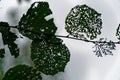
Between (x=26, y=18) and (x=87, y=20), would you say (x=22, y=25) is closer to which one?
(x=26, y=18)

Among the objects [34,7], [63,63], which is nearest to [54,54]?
[63,63]

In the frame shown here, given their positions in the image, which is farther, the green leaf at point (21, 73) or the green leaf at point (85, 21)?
the green leaf at point (85, 21)

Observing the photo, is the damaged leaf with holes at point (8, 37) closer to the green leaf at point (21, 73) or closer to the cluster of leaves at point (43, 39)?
the cluster of leaves at point (43, 39)

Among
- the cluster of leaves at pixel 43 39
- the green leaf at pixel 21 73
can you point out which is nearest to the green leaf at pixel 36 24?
the cluster of leaves at pixel 43 39

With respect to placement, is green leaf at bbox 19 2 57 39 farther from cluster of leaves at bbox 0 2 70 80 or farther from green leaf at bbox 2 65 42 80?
green leaf at bbox 2 65 42 80

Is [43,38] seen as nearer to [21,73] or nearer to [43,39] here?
[43,39]
